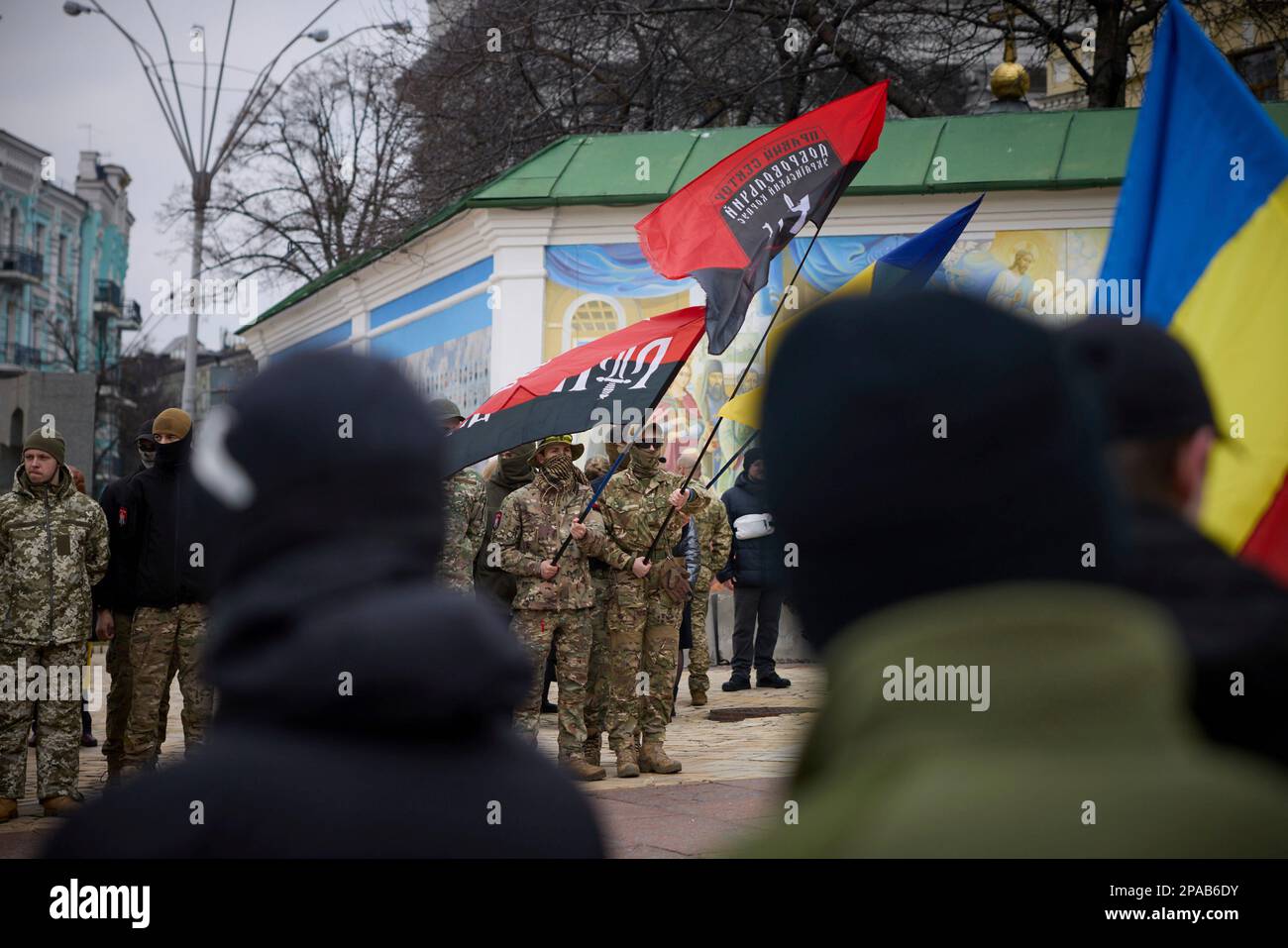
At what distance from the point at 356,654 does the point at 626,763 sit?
788 centimetres

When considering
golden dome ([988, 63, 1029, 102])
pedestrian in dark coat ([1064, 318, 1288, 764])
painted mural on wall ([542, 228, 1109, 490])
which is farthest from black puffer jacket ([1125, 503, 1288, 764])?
golden dome ([988, 63, 1029, 102])

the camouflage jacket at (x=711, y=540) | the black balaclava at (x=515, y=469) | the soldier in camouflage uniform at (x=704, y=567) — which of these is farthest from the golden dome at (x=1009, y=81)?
the black balaclava at (x=515, y=469)

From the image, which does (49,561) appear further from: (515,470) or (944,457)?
(944,457)

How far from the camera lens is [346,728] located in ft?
5.42

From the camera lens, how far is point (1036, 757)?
51.4 inches

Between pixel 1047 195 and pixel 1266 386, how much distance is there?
12464 mm

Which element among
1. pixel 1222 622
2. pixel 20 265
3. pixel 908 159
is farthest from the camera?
pixel 20 265

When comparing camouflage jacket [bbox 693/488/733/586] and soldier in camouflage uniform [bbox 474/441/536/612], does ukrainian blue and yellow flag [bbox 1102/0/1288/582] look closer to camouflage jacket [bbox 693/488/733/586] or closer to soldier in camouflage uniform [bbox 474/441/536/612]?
soldier in camouflage uniform [bbox 474/441/536/612]

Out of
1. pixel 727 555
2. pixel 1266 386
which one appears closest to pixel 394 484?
pixel 1266 386

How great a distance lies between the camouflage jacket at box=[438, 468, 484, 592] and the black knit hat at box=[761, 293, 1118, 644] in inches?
305

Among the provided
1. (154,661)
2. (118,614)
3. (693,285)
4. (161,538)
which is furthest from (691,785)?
(693,285)

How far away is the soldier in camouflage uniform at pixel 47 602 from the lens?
823cm

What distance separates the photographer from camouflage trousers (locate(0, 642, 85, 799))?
8211 millimetres

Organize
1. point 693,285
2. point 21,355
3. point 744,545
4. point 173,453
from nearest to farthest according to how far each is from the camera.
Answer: point 173,453, point 744,545, point 693,285, point 21,355
